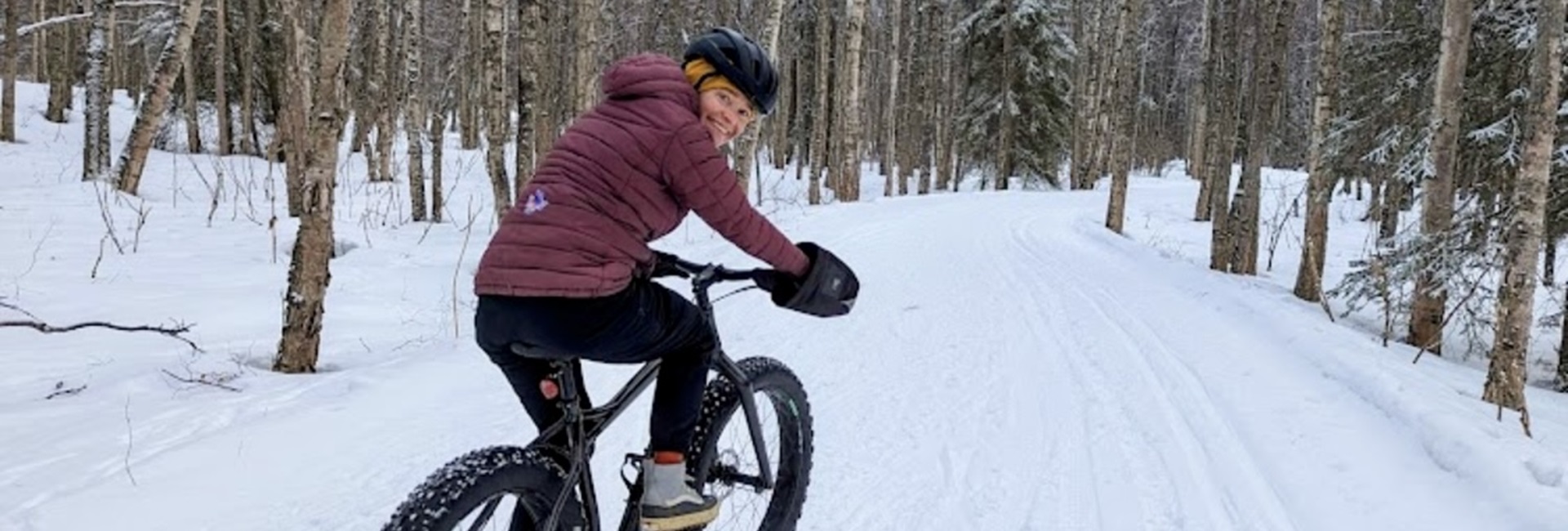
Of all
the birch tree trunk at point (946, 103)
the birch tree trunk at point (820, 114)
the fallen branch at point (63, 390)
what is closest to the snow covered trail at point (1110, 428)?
the fallen branch at point (63, 390)

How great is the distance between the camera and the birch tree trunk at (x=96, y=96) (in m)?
15.1

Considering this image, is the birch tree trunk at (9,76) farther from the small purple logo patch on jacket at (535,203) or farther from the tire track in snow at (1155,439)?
the small purple logo patch on jacket at (535,203)

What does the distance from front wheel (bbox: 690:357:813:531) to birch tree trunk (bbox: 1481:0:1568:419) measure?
5.02 meters

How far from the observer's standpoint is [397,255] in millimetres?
10742

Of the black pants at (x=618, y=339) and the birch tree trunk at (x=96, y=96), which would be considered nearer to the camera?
the black pants at (x=618, y=339)

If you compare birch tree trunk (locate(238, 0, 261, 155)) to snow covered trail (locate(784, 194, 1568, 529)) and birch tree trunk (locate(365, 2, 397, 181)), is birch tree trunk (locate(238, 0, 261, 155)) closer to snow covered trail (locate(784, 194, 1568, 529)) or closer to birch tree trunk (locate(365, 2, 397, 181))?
birch tree trunk (locate(365, 2, 397, 181))

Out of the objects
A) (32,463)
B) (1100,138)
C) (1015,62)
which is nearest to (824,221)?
(32,463)

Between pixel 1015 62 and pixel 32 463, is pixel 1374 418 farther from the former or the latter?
pixel 1015 62

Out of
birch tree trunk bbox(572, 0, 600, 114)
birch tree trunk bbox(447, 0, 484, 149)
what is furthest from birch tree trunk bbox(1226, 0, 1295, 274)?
birch tree trunk bbox(447, 0, 484, 149)

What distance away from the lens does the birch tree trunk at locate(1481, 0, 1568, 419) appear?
6113 millimetres

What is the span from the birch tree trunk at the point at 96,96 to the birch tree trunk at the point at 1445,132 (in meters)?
17.5

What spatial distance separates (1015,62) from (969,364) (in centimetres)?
2694

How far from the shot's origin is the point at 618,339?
269 centimetres

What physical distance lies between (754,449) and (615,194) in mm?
1349
